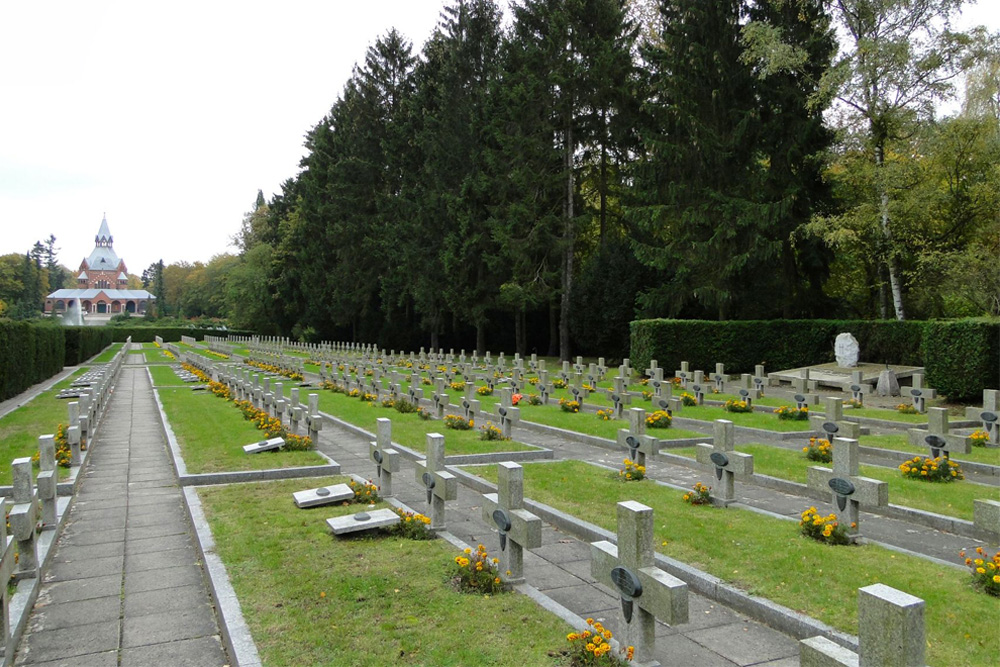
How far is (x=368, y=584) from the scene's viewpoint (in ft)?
16.6

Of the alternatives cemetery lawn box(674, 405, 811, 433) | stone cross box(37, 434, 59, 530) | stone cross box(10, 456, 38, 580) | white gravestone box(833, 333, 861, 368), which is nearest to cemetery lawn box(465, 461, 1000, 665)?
stone cross box(10, 456, 38, 580)

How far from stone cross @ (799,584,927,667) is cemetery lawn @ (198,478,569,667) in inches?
64.0

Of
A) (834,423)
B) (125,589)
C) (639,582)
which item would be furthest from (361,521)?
(834,423)

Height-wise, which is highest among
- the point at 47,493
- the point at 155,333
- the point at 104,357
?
the point at 155,333

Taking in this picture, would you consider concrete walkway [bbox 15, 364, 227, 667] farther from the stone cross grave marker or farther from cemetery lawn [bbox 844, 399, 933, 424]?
cemetery lawn [bbox 844, 399, 933, 424]

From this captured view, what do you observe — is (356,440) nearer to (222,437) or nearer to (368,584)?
(222,437)

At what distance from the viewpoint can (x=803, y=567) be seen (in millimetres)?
5289

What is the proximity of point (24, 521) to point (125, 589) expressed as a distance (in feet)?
2.94

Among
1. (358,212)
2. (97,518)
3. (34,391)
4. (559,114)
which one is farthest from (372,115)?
(97,518)

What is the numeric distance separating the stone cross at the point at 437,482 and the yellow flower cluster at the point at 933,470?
575cm

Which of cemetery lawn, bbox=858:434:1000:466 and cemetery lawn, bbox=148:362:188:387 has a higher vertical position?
cemetery lawn, bbox=858:434:1000:466

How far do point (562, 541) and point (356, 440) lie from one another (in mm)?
6531

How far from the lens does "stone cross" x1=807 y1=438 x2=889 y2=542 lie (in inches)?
243

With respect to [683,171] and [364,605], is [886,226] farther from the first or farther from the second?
[364,605]
